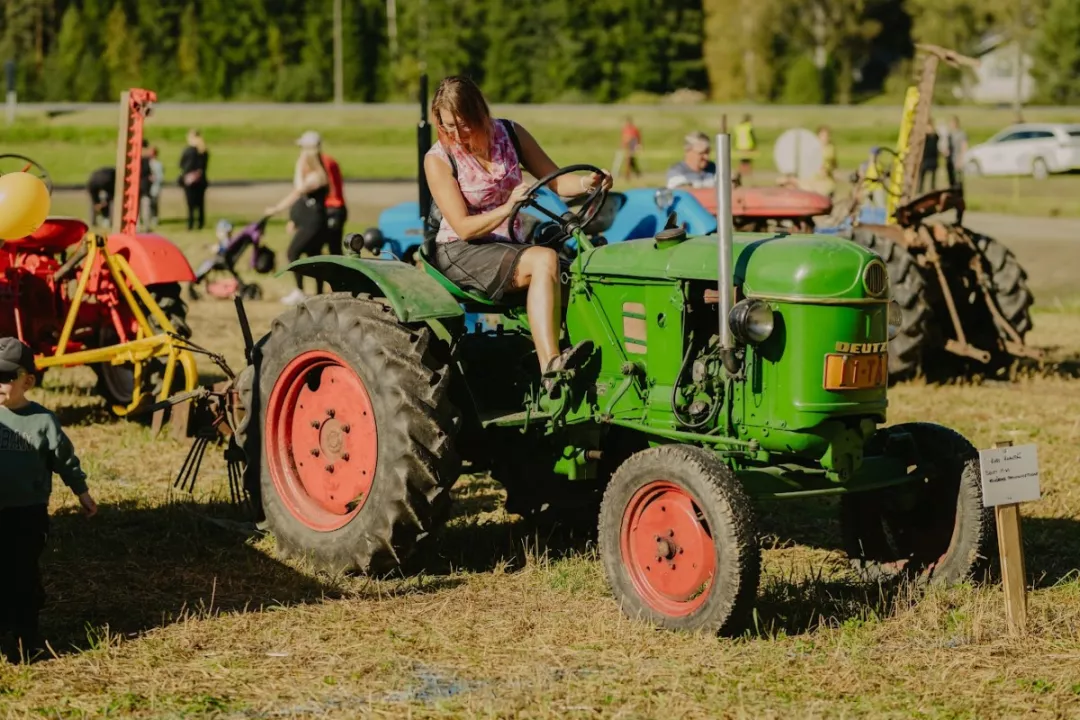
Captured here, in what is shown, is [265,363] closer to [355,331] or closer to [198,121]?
[355,331]

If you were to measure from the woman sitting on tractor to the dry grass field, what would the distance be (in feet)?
3.45

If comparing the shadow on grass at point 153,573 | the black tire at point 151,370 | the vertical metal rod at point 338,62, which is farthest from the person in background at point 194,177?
the vertical metal rod at point 338,62

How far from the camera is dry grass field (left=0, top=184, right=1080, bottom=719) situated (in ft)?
15.1

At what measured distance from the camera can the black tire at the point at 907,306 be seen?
1073 cm

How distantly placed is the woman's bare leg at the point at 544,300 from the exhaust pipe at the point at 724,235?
2.38 ft

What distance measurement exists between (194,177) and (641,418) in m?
19.8

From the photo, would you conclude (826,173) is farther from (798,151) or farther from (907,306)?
(907,306)

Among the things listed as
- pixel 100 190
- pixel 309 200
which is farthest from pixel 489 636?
pixel 100 190

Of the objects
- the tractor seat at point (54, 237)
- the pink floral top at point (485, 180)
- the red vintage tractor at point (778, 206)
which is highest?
the pink floral top at point (485, 180)

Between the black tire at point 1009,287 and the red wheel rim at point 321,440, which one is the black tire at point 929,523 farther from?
the black tire at point 1009,287

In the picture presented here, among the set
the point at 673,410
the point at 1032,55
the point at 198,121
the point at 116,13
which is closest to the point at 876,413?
the point at 673,410

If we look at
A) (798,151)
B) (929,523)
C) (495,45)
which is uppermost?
(495,45)

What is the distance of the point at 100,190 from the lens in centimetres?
2348

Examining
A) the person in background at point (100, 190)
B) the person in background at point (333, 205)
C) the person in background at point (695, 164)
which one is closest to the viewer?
the person in background at point (695, 164)
